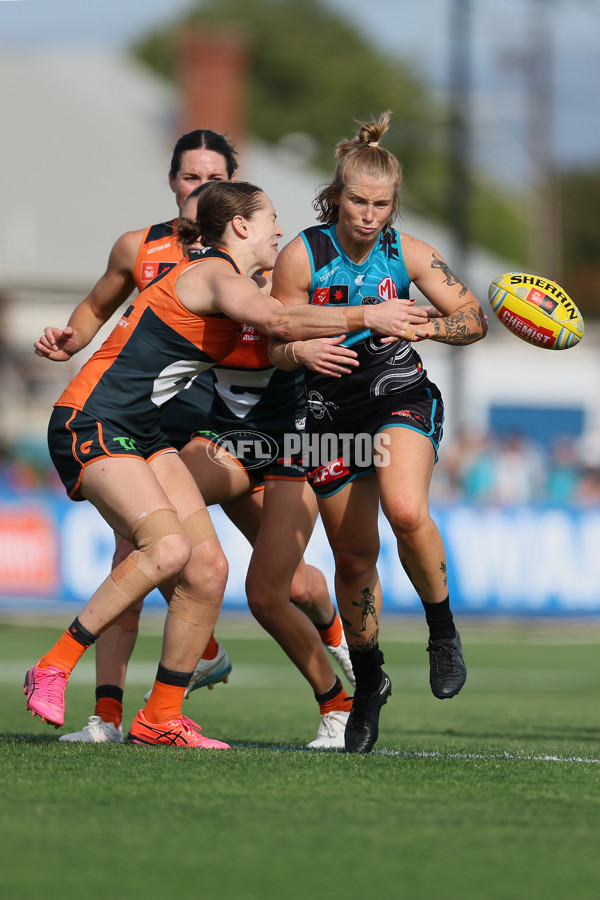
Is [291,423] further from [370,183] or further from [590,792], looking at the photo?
[590,792]

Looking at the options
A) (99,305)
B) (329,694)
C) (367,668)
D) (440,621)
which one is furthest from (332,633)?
(99,305)

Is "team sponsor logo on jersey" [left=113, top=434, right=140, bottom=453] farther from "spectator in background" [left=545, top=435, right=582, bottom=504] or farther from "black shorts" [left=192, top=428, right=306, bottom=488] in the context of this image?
"spectator in background" [left=545, top=435, right=582, bottom=504]

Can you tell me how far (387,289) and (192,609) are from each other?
1.57 m

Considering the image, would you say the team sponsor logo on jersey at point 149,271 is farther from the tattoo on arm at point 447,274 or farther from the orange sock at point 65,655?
the orange sock at point 65,655

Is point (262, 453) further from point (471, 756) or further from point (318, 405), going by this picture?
point (471, 756)

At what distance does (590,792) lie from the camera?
4648mm

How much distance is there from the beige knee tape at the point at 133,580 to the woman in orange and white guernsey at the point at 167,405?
66 cm

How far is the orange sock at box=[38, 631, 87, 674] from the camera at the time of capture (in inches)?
213

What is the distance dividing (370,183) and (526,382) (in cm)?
3079

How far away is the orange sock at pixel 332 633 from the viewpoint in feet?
23.3

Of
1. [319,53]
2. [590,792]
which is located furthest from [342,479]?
[319,53]

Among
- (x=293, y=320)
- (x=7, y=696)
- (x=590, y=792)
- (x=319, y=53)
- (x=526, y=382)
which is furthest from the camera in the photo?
(x=319, y=53)

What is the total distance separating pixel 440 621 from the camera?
18.3ft

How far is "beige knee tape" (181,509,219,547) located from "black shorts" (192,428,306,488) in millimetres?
469
